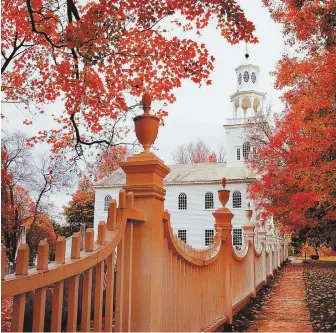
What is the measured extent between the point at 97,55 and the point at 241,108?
3219cm

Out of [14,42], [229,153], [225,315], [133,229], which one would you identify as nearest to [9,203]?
[14,42]

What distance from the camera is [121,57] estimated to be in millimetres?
9109

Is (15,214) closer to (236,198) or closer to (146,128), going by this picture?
(146,128)

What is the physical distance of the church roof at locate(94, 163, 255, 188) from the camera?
119 ft

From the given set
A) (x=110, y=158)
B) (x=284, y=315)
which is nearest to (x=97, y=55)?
(x=110, y=158)

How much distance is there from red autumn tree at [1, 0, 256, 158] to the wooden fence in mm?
5213

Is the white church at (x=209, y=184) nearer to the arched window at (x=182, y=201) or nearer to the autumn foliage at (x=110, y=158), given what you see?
the arched window at (x=182, y=201)

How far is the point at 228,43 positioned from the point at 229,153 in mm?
30257

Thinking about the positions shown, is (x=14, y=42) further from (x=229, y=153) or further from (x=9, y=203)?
(x=229, y=153)

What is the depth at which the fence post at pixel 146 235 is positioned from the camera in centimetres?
269

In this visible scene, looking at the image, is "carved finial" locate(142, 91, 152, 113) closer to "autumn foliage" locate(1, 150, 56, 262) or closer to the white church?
"autumn foliage" locate(1, 150, 56, 262)

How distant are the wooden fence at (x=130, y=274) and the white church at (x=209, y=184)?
1246 inches

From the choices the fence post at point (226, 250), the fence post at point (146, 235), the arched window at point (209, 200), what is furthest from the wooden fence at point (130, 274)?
the arched window at point (209, 200)

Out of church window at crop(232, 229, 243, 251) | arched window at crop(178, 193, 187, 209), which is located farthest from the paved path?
arched window at crop(178, 193, 187, 209)
